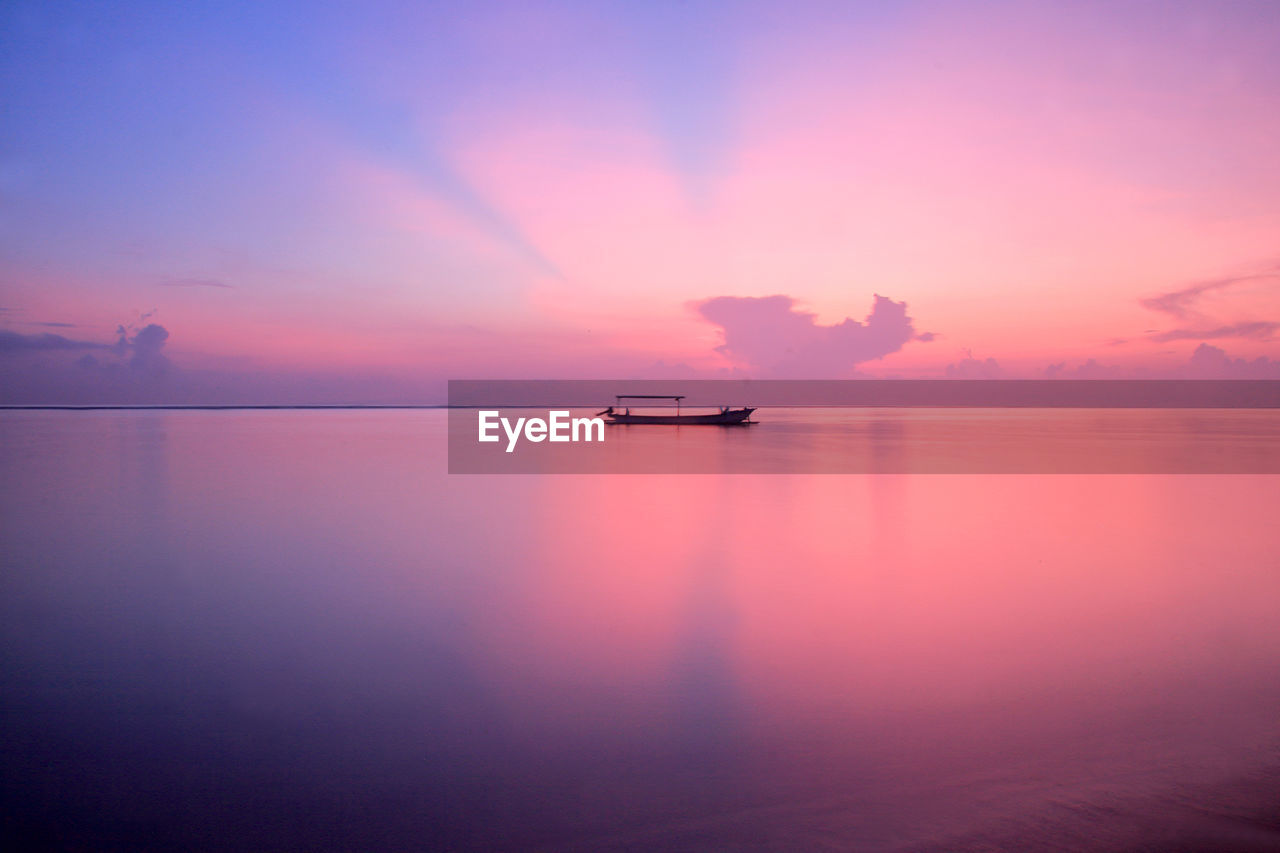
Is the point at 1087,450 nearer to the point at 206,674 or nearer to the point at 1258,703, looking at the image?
the point at 1258,703

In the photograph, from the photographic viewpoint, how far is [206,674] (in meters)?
6.26

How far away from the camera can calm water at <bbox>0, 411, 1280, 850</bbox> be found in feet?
12.9

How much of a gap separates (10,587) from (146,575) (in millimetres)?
1440

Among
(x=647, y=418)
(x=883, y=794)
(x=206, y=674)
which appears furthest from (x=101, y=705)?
(x=647, y=418)

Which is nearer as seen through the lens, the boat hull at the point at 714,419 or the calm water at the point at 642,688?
the calm water at the point at 642,688

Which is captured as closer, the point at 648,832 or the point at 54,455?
the point at 648,832

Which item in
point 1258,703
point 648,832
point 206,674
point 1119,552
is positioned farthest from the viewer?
point 1119,552

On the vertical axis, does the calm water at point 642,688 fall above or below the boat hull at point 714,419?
below

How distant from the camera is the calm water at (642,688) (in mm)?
3943

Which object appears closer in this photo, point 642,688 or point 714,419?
point 642,688

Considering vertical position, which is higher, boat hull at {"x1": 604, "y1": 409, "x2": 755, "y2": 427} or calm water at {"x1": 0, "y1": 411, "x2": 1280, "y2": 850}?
boat hull at {"x1": 604, "y1": 409, "x2": 755, "y2": 427}

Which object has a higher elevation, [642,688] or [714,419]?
[714,419]

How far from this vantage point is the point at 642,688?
19.4ft

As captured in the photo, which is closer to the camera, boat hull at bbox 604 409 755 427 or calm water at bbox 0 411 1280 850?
calm water at bbox 0 411 1280 850
